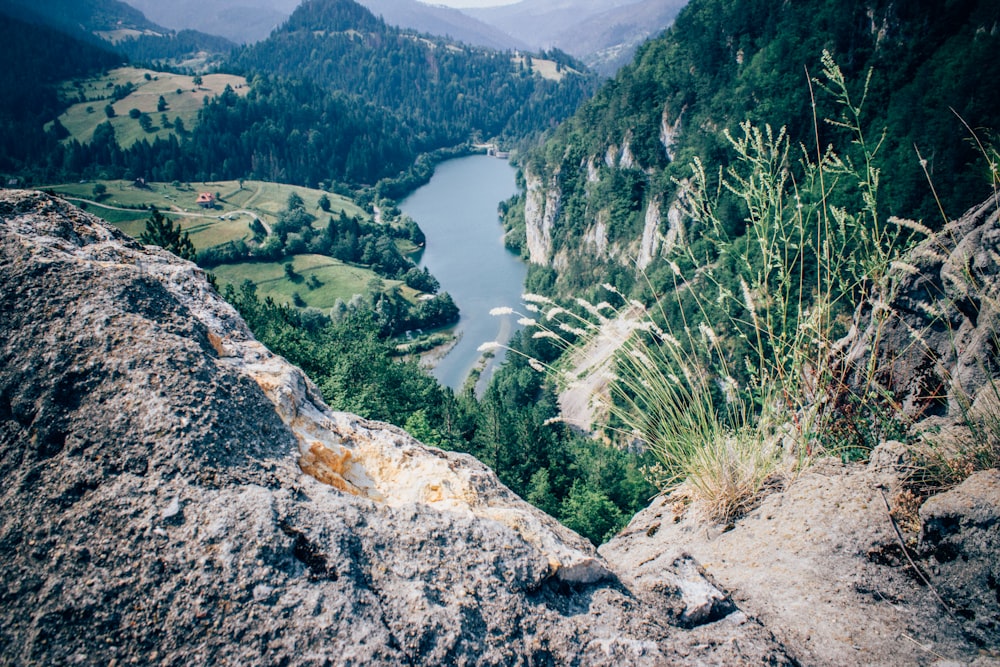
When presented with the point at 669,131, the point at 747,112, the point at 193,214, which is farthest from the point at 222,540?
the point at 193,214

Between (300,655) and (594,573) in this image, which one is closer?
(300,655)

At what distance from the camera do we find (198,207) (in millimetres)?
129500

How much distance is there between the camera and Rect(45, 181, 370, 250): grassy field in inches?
4272

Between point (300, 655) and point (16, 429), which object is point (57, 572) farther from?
point (300, 655)

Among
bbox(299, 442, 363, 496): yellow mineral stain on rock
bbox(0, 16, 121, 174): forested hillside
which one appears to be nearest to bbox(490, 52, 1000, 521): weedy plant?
bbox(299, 442, 363, 496): yellow mineral stain on rock

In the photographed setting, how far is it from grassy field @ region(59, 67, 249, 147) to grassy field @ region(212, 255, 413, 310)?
9136 centimetres

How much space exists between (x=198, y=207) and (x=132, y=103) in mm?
81863

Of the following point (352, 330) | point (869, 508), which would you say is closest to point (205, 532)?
point (869, 508)

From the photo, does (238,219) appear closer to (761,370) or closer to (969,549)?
(761,370)

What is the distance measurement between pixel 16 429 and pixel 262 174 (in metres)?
207

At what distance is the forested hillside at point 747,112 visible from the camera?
138 feet

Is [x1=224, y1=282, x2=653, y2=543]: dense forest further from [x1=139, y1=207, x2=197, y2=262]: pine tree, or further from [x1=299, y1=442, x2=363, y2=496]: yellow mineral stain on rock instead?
[x1=299, y1=442, x2=363, y2=496]: yellow mineral stain on rock

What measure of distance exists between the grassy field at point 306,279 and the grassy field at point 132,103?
300ft

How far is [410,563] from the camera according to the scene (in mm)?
2906
